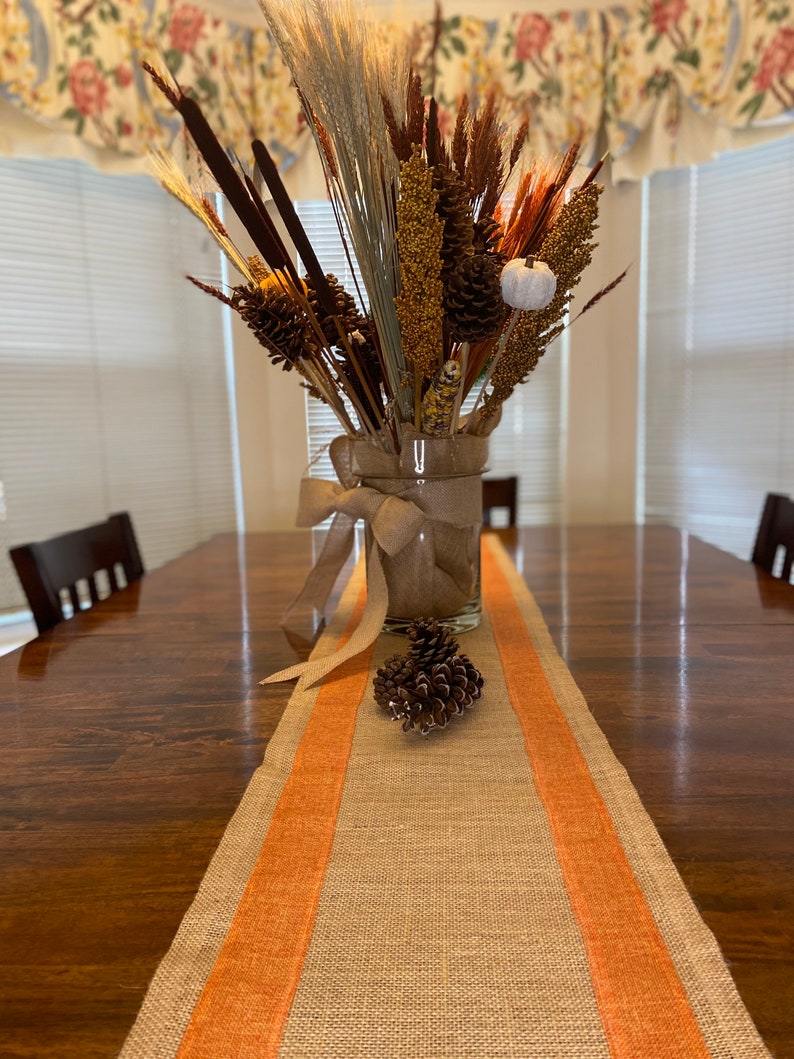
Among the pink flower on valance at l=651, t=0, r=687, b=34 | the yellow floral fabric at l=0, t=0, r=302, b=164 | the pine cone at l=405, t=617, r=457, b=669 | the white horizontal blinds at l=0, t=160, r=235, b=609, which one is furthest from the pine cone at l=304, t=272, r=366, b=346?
the pink flower on valance at l=651, t=0, r=687, b=34

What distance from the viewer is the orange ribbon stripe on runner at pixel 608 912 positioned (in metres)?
0.31

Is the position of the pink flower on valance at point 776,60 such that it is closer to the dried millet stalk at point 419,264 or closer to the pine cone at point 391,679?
the dried millet stalk at point 419,264

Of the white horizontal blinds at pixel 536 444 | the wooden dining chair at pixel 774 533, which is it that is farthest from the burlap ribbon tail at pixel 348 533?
the white horizontal blinds at pixel 536 444

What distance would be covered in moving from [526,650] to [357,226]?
1.51 feet

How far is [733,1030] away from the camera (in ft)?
1.02

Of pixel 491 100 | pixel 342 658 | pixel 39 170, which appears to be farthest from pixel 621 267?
pixel 342 658

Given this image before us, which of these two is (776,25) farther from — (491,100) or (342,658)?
(342,658)

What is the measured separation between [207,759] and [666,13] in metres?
2.62

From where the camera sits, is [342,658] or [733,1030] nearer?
[733,1030]

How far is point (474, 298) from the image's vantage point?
26.4 inches

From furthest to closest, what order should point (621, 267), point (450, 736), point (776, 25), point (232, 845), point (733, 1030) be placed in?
point (621, 267) < point (776, 25) < point (450, 736) < point (232, 845) < point (733, 1030)

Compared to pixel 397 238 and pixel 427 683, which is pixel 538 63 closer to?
pixel 397 238

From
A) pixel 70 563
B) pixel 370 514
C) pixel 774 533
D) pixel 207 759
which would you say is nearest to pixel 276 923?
pixel 207 759

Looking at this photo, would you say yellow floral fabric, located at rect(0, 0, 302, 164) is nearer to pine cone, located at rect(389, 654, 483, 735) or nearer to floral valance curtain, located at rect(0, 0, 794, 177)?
floral valance curtain, located at rect(0, 0, 794, 177)
